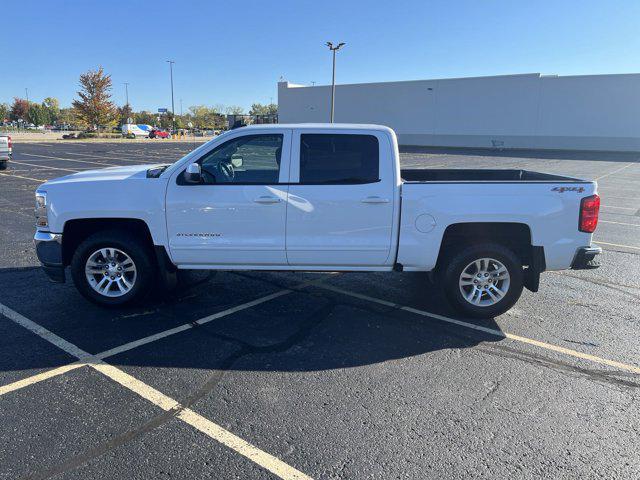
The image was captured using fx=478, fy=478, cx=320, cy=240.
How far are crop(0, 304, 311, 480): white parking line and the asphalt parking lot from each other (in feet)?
0.04

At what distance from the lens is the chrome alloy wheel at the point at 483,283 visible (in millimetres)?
4938

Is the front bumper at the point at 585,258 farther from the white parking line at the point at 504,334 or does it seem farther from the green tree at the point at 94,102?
the green tree at the point at 94,102

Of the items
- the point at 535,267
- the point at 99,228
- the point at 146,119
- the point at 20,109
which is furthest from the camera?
the point at 146,119

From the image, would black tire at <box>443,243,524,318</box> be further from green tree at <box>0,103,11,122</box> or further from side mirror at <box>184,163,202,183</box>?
green tree at <box>0,103,11,122</box>

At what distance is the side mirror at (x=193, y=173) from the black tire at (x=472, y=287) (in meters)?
2.68

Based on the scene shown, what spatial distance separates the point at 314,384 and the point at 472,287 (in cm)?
217

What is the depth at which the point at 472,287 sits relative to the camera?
4.99 meters

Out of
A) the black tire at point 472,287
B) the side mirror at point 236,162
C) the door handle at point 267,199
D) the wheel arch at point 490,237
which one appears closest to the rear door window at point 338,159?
the door handle at point 267,199

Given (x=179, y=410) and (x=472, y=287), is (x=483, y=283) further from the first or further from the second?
(x=179, y=410)

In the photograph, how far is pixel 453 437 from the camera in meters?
3.09

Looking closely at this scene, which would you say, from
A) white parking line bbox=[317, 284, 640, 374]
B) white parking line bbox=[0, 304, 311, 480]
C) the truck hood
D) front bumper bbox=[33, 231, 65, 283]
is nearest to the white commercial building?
white parking line bbox=[317, 284, 640, 374]

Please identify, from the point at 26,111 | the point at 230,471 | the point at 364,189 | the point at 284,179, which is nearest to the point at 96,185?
the point at 284,179

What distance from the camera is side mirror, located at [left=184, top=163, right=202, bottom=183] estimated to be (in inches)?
183

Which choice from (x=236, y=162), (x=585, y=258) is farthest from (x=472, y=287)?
(x=236, y=162)
